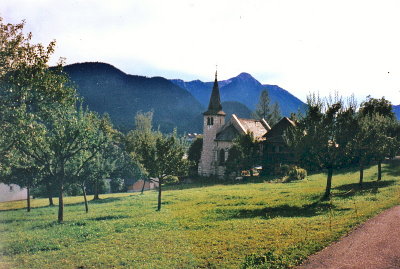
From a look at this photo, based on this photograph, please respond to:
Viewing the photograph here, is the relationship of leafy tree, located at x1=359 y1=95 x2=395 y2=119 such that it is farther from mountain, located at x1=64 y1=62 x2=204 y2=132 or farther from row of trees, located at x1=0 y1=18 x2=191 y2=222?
mountain, located at x1=64 y1=62 x2=204 y2=132

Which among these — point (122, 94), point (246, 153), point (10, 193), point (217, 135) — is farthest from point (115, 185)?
point (122, 94)

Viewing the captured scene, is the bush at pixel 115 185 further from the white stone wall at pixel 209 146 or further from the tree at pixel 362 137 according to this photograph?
the tree at pixel 362 137

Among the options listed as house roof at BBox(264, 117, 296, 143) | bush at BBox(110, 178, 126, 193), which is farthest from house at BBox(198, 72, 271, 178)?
bush at BBox(110, 178, 126, 193)

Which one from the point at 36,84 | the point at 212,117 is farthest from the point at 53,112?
the point at 212,117

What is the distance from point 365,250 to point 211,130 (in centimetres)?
5199

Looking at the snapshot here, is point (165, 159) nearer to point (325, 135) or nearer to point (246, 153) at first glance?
point (325, 135)

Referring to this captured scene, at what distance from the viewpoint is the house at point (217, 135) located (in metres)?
62.1

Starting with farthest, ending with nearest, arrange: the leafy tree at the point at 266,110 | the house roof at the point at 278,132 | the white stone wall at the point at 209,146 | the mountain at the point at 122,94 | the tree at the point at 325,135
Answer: the leafy tree at the point at 266,110 → the mountain at the point at 122,94 → the white stone wall at the point at 209,146 → the house roof at the point at 278,132 → the tree at the point at 325,135

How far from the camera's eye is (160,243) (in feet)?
53.4

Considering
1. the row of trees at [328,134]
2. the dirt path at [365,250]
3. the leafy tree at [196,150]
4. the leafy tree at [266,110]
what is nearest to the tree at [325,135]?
the row of trees at [328,134]

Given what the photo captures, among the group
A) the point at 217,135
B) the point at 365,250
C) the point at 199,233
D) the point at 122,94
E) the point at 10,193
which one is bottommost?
the point at 10,193

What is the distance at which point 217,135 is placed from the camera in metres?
64.2

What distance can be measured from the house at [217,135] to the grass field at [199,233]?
33457 millimetres

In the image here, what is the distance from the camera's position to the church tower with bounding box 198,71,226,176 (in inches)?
2506
